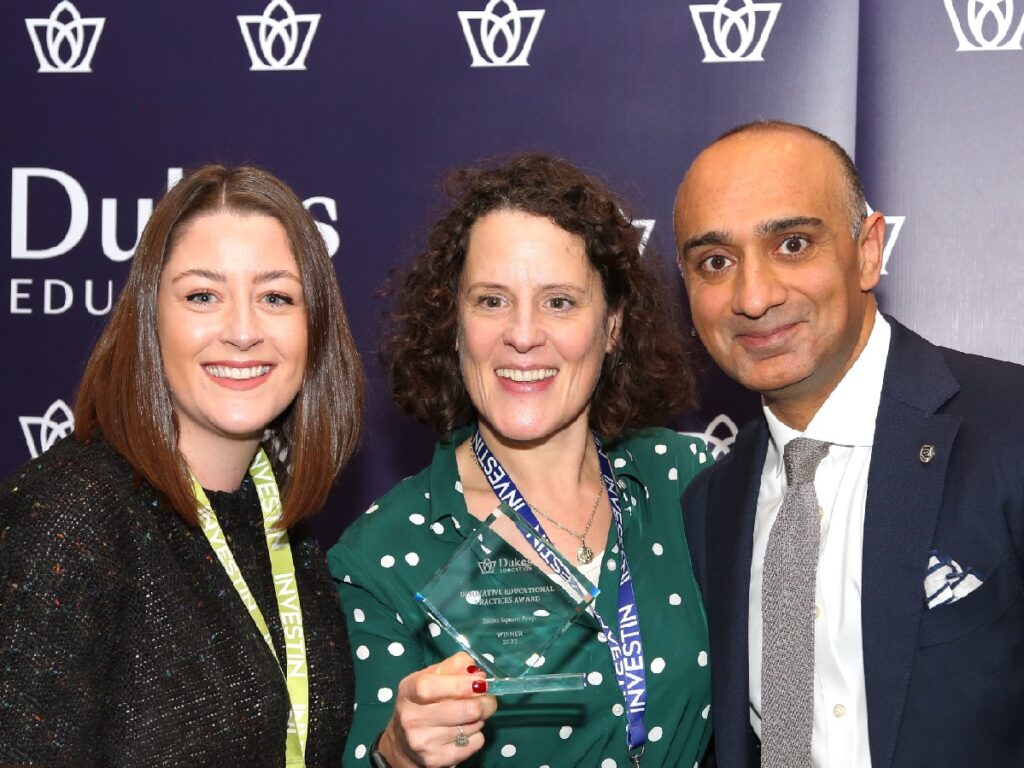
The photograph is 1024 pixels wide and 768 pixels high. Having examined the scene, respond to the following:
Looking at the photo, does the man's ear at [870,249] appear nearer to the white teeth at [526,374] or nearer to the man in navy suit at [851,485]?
the man in navy suit at [851,485]

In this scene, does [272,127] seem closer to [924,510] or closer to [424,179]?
[424,179]

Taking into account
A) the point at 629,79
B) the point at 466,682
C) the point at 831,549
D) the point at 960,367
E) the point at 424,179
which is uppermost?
the point at 629,79

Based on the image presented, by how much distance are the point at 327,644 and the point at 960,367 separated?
5.28 ft

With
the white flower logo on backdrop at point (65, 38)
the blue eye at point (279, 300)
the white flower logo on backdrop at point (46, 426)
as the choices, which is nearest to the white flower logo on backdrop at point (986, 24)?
the blue eye at point (279, 300)

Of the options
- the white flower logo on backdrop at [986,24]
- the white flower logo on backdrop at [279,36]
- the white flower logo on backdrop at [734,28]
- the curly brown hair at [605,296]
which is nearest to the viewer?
the curly brown hair at [605,296]

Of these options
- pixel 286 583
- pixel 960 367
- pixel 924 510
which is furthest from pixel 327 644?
pixel 960 367

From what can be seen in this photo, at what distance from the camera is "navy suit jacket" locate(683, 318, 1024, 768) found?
2.34m

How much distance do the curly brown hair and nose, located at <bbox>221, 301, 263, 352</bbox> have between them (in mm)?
656

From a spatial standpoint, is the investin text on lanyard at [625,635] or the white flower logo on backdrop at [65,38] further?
the white flower logo on backdrop at [65,38]

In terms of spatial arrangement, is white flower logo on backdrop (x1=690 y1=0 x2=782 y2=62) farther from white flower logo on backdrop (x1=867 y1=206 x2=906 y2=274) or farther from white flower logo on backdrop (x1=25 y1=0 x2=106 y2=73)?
white flower logo on backdrop (x1=25 y1=0 x2=106 y2=73)

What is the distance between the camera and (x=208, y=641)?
8.03 ft

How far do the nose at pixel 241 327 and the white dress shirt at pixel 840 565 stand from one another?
1290mm

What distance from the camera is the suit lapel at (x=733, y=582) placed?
2725 mm

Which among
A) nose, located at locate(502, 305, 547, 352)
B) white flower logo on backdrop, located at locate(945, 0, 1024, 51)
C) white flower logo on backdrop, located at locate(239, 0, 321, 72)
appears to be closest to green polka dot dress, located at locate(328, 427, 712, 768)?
nose, located at locate(502, 305, 547, 352)
